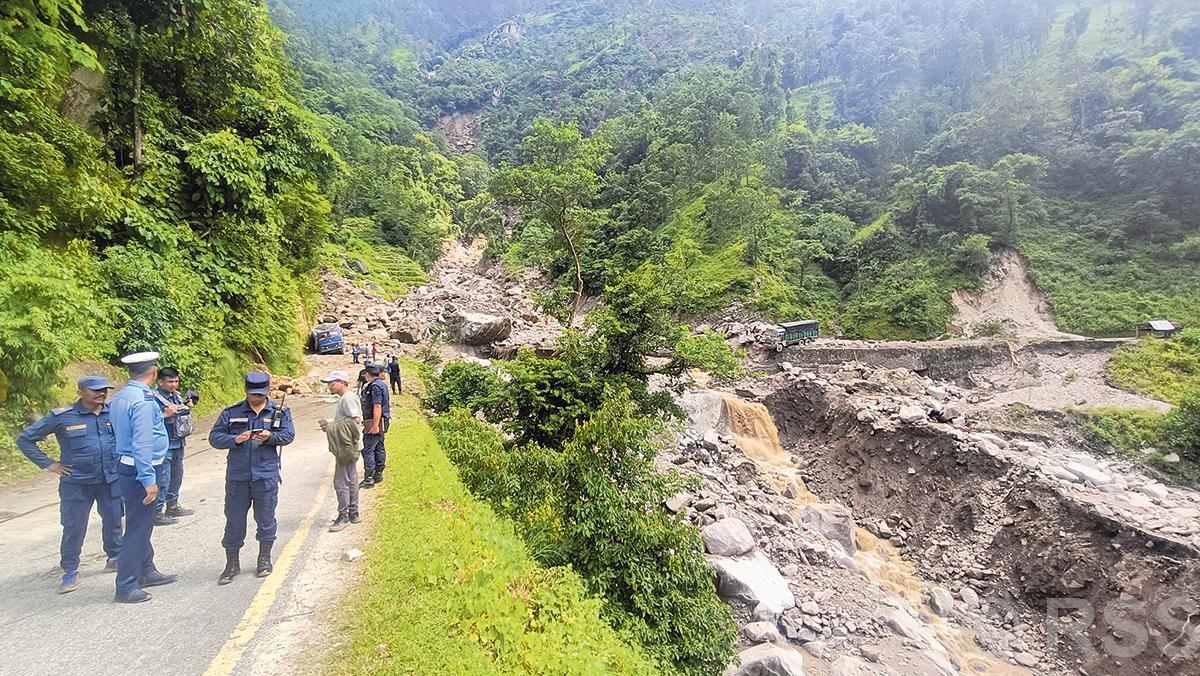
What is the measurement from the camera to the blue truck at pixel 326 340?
21906 mm

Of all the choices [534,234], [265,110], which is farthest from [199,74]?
[534,234]

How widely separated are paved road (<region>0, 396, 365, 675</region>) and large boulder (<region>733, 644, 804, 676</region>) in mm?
7231

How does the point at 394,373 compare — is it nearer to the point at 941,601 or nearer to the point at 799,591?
the point at 799,591

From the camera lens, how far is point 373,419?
25.3 feet

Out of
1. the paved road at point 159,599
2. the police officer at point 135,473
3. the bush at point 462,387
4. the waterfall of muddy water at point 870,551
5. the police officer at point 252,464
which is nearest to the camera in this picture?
the paved road at point 159,599

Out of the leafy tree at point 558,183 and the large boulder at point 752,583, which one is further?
the leafy tree at point 558,183

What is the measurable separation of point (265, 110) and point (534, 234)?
3312 cm

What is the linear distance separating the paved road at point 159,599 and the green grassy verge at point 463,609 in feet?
2.05

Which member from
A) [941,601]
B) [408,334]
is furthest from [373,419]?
[408,334]

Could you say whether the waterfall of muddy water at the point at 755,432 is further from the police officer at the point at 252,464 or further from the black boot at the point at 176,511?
the police officer at the point at 252,464

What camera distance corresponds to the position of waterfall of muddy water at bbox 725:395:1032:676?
10.9 metres

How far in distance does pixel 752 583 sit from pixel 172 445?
1071 cm

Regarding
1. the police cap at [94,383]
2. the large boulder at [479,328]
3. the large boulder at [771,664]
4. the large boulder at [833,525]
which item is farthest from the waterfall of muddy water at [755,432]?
the police cap at [94,383]

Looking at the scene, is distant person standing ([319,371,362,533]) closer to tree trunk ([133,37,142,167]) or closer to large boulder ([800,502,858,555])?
tree trunk ([133,37,142,167])
